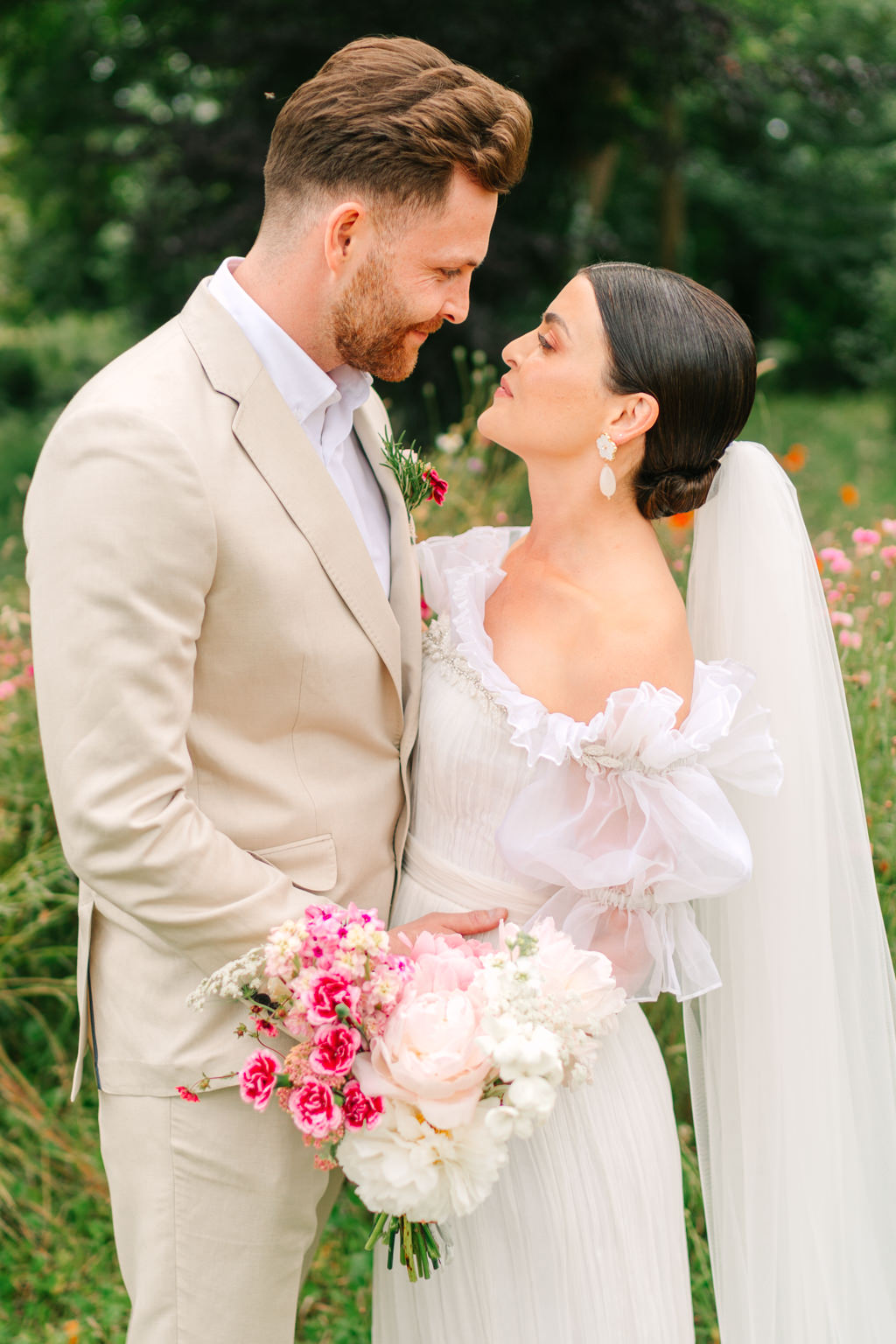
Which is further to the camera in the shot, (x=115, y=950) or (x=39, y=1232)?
(x=39, y=1232)

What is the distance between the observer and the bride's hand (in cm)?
221

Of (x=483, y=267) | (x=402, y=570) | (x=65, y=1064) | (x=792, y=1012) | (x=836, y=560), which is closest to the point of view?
(x=402, y=570)

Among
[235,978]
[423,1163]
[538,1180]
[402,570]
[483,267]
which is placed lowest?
[538,1180]

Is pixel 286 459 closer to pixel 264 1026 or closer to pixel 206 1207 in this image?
pixel 264 1026

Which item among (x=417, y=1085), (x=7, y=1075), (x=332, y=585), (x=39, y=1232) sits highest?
(x=332, y=585)

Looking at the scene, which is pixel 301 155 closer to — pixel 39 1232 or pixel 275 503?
pixel 275 503

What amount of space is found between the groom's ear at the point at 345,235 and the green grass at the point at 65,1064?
5.79 ft

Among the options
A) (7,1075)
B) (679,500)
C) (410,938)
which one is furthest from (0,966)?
(679,500)

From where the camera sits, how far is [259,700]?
2.03 metres

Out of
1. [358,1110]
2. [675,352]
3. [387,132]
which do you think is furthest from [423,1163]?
[387,132]

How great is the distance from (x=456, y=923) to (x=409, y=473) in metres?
0.92

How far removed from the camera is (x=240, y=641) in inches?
77.7

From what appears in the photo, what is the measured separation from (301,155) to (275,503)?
0.69 m

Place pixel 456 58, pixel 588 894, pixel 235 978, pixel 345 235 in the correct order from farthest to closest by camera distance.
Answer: pixel 456 58
pixel 588 894
pixel 345 235
pixel 235 978
